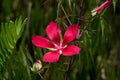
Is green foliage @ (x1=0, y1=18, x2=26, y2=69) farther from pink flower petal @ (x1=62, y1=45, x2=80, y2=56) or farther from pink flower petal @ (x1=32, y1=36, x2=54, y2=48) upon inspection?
pink flower petal @ (x1=62, y1=45, x2=80, y2=56)

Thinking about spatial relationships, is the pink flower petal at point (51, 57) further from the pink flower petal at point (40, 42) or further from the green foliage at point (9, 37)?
the green foliage at point (9, 37)

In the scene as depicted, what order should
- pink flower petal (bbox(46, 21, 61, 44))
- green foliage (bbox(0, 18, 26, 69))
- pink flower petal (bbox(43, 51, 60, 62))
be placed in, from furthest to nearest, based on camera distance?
1. green foliage (bbox(0, 18, 26, 69))
2. pink flower petal (bbox(46, 21, 61, 44))
3. pink flower petal (bbox(43, 51, 60, 62))

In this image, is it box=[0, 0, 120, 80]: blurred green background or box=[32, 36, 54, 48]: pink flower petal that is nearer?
box=[32, 36, 54, 48]: pink flower petal

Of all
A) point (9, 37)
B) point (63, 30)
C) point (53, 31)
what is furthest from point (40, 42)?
point (63, 30)

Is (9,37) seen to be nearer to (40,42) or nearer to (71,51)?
(40,42)

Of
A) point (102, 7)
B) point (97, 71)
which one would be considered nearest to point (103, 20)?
point (102, 7)

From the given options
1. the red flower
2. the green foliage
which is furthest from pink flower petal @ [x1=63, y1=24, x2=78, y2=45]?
the green foliage

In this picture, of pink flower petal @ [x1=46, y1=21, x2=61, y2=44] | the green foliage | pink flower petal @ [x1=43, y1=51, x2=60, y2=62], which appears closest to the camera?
pink flower petal @ [x1=43, y1=51, x2=60, y2=62]

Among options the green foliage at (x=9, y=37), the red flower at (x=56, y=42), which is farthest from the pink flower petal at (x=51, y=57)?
the green foliage at (x=9, y=37)
